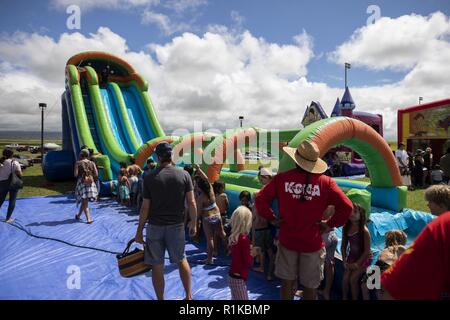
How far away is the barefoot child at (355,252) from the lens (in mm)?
2891

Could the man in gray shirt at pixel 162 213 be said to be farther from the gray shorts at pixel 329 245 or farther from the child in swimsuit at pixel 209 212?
the gray shorts at pixel 329 245

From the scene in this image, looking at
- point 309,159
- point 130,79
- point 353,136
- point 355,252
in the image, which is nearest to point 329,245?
point 355,252

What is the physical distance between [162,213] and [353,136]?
146 inches

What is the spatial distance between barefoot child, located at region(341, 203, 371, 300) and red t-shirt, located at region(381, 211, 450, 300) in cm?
183

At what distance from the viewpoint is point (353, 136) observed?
509 centimetres

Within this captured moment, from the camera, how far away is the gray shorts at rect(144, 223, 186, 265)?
2.76m

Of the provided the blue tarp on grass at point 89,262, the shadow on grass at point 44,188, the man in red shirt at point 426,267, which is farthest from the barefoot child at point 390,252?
the shadow on grass at point 44,188

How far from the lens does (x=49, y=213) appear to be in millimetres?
6941

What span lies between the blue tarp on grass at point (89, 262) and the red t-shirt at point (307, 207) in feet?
4.32

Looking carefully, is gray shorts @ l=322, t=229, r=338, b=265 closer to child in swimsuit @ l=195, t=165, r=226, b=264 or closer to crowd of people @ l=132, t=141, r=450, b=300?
crowd of people @ l=132, t=141, r=450, b=300

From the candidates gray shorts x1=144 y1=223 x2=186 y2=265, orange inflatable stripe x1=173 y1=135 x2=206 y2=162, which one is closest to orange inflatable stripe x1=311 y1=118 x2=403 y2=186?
gray shorts x1=144 y1=223 x2=186 y2=265

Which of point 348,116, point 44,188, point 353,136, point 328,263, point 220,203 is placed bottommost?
point 328,263

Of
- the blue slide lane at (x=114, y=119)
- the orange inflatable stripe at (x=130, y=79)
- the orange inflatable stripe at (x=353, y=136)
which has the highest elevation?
the orange inflatable stripe at (x=130, y=79)

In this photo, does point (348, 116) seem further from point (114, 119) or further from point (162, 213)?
point (162, 213)
